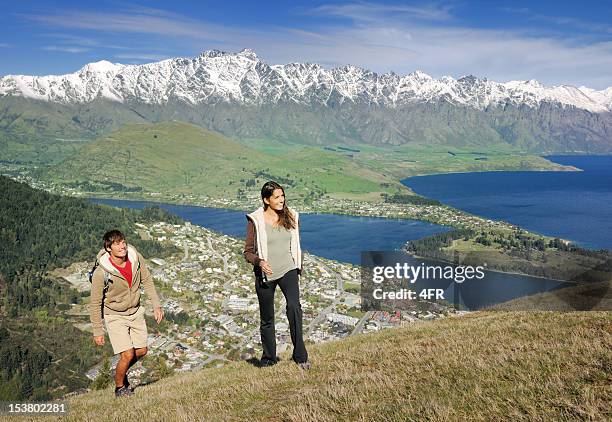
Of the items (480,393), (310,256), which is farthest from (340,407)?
(310,256)

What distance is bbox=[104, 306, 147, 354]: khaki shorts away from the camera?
9.34 m

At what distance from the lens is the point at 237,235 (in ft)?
484

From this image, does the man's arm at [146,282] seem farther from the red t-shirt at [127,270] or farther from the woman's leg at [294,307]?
the woman's leg at [294,307]

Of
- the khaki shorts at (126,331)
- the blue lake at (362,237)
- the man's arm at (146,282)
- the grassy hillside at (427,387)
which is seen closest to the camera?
the grassy hillside at (427,387)

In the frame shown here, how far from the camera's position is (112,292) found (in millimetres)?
9133

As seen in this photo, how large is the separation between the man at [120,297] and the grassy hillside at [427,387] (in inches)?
45.9

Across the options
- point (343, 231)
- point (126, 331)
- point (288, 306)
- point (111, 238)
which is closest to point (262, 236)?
point (288, 306)

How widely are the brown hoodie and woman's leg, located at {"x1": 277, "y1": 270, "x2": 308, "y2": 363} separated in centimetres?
270

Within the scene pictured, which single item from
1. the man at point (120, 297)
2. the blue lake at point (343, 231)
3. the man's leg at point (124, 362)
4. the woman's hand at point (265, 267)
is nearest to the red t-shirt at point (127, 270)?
the man at point (120, 297)

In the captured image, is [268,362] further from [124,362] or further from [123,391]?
[123,391]

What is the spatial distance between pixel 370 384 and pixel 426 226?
163m

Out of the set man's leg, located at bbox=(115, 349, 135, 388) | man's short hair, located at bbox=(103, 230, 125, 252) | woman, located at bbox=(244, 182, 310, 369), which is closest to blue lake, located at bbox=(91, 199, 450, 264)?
→ man's leg, located at bbox=(115, 349, 135, 388)

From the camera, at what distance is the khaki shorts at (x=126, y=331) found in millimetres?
9344

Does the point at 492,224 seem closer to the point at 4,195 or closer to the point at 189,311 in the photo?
the point at 189,311
